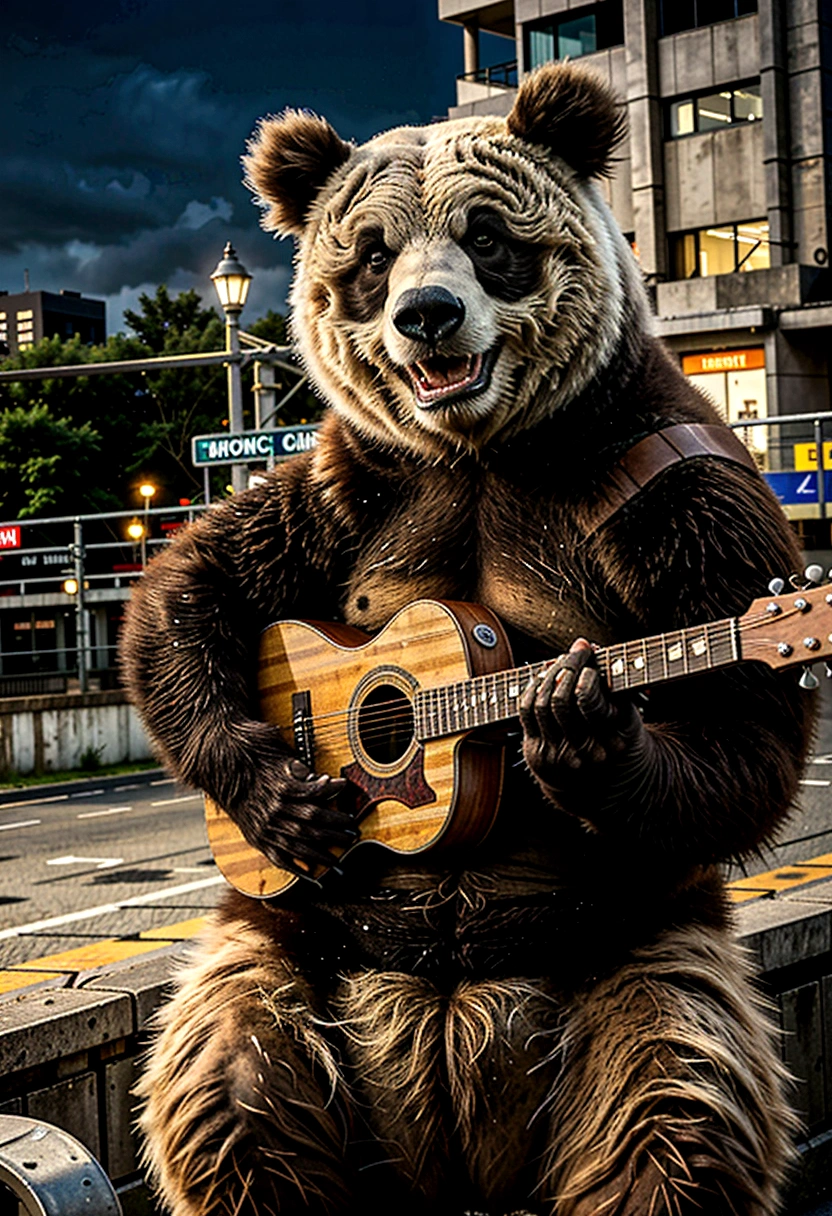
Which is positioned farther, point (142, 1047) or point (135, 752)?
point (135, 752)

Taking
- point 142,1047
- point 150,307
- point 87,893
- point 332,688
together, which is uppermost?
point 150,307

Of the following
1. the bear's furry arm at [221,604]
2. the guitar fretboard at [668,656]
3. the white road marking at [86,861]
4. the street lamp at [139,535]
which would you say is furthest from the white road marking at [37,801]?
the guitar fretboard at [668,656]

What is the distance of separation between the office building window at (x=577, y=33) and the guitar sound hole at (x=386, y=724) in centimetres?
3271

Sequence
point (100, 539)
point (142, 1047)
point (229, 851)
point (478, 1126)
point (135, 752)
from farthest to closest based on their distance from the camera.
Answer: point (100, 539) → point (135, 752) → point (142, 1047) → point (229, 851) → point (478, 1126)

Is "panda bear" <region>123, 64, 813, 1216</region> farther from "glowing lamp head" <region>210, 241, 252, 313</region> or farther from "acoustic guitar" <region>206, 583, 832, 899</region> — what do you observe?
"glowing lamp head" <region>210, 241, 252, 313</region>

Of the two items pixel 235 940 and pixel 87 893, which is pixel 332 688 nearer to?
pixel 235 940

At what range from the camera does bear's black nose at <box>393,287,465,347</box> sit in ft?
8.18

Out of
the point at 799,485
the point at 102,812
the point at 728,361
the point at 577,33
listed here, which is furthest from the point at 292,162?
the point at 577,33

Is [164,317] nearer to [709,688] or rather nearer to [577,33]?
[577,33]

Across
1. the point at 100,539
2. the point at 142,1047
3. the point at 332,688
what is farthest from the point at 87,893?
the point at 100,539

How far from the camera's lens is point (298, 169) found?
2863 mm

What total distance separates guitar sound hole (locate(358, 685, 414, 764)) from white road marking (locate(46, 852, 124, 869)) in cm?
685

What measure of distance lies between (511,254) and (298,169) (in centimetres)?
47

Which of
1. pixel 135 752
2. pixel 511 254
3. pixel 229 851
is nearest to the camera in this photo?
pixel 511 254
